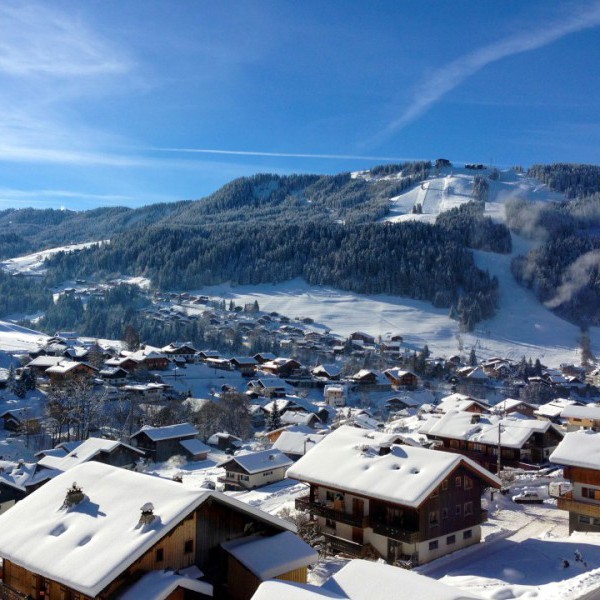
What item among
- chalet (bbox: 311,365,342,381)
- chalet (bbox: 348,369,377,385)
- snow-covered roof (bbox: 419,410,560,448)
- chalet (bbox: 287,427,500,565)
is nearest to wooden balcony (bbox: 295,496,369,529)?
chalet (bbox: 287,427,500,565)

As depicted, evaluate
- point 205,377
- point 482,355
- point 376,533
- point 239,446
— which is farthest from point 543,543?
point 482,355

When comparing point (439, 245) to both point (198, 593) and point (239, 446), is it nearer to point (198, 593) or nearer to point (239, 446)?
point (239, 446)

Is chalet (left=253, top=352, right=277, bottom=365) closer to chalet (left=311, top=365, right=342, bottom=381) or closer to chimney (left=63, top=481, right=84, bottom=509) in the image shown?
chalet (left=311, top=365, right=342, bottom=381)

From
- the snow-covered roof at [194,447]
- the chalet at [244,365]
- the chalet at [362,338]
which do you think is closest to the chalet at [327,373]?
the chalet at [244,365]

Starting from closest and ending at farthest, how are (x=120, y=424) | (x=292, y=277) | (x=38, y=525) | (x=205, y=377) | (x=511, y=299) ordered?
(x=38, y=525), (x=120, y=424), (x=205, y=377), (x=511, y=299), (x=292, y=277)

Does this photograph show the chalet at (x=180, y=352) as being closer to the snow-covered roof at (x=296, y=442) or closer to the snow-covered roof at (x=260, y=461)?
the snow-covered roof at (x=296, y=442)
